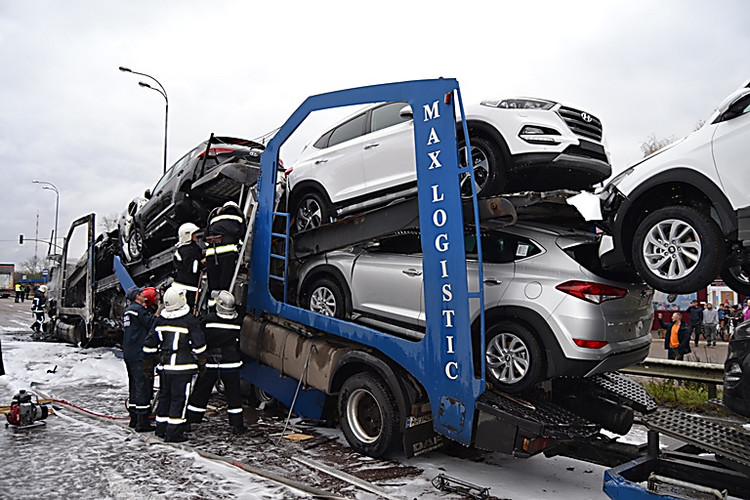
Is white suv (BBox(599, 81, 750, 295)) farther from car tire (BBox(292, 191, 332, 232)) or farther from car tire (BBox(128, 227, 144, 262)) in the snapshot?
car tire (BBox(128, 227, 144, 262))

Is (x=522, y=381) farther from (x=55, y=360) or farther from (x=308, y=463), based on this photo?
(x=55, y=360)

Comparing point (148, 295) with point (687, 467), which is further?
point (148, 295)

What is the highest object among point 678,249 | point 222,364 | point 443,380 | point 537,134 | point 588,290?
point 537,134

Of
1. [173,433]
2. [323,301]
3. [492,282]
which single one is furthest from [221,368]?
[492,282]

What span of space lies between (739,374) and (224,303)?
17.1 ft

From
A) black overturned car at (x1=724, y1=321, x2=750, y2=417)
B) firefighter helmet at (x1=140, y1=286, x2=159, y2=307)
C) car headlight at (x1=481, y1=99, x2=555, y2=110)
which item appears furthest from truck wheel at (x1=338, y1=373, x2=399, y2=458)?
firefighter helmet at (x1=140, y1=286, x2=159, y2=307)

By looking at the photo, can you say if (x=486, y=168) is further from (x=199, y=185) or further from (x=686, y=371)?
(x=199, y=185)

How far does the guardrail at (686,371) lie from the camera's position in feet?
23.4

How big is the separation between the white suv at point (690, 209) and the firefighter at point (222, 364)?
4.23 metres

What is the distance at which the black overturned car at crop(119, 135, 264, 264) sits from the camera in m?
8.34

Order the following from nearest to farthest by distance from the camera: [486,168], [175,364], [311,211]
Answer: [486,168] < [175,364] < [311,211]

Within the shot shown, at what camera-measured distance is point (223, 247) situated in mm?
7266

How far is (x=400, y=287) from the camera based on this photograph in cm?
569

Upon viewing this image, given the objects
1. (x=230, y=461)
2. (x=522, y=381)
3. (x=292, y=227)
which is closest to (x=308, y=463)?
(x=230, y=461)
